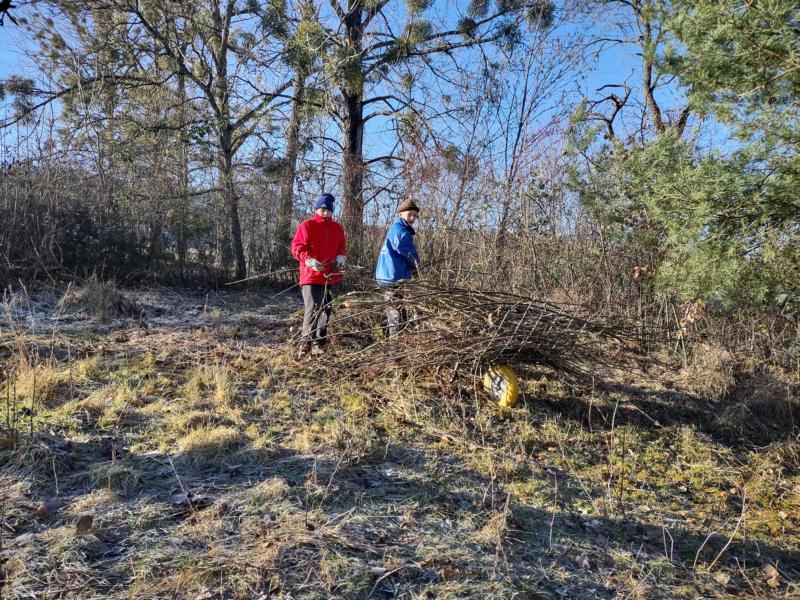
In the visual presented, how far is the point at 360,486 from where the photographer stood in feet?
9.30

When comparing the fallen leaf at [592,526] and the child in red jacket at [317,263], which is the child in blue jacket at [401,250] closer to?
the child in red jacket at [317,263]

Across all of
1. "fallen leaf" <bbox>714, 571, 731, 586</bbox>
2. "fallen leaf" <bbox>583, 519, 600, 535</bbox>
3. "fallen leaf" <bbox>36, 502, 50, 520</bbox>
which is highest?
"fallen leaf" <bbox>36, 502, 50, 520</bbox>

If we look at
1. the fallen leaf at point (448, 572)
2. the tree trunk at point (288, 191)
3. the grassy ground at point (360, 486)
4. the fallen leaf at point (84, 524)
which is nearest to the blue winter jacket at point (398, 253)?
the grassy ground at point (360, 486)

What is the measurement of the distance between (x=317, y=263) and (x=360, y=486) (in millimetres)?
2432

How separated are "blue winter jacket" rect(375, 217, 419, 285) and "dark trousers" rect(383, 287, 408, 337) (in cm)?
36

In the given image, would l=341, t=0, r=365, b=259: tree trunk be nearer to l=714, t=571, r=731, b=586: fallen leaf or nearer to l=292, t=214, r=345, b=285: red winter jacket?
l=292, t=214, r=345, b=285: red winter jacket

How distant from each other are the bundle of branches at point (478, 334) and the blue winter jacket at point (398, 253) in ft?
2.08

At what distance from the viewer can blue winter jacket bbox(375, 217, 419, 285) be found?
4715 mm

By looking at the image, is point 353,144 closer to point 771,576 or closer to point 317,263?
point 317,263

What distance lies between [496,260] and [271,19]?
19.9 ft

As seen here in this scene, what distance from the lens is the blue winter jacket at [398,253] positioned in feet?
15.5

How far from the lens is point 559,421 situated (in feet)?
13.0

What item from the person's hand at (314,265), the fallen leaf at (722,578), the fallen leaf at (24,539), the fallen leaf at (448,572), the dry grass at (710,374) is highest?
the person's hand at (314,265)

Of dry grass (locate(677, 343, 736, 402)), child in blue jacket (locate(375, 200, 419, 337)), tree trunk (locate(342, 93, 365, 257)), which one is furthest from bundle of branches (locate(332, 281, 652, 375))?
tree trunk (locate(342, 93, 365, 257))
